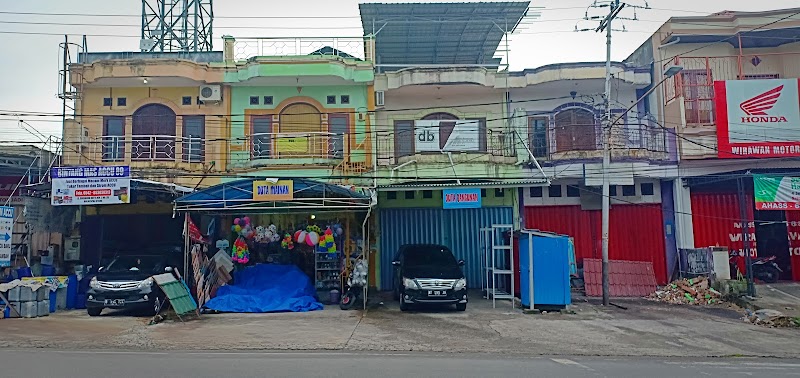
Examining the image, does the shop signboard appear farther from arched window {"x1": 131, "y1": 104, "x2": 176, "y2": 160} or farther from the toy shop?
arched window {"x1": 131, "y1": 104, "x2": 176, "y2": 160}

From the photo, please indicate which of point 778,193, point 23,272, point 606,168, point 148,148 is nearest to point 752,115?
point 778,193

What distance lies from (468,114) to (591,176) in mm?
5068

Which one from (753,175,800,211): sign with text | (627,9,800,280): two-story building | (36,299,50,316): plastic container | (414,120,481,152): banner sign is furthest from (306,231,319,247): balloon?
(753,175,800,211): sign with text

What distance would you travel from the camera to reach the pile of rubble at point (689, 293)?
736 inches

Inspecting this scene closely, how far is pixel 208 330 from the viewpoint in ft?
44.9

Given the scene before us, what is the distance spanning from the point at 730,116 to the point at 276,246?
53.0 ft

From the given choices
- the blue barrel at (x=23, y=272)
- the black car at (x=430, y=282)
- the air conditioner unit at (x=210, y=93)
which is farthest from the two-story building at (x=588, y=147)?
the blue barrel at (x=23, y=272)

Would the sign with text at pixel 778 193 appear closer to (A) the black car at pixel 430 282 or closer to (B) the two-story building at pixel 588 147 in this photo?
(B) the two-story building at pixel 588 147

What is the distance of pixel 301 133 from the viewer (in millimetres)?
20422

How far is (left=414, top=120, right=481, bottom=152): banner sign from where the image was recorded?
2159cm

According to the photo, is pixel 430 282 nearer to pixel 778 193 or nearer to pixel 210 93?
pixel 210 93

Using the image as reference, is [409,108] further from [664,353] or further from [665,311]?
[664,353]

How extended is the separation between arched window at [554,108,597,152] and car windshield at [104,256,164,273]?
14.1 m

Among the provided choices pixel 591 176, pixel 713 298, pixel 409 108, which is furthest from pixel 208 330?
pixel 713 298
